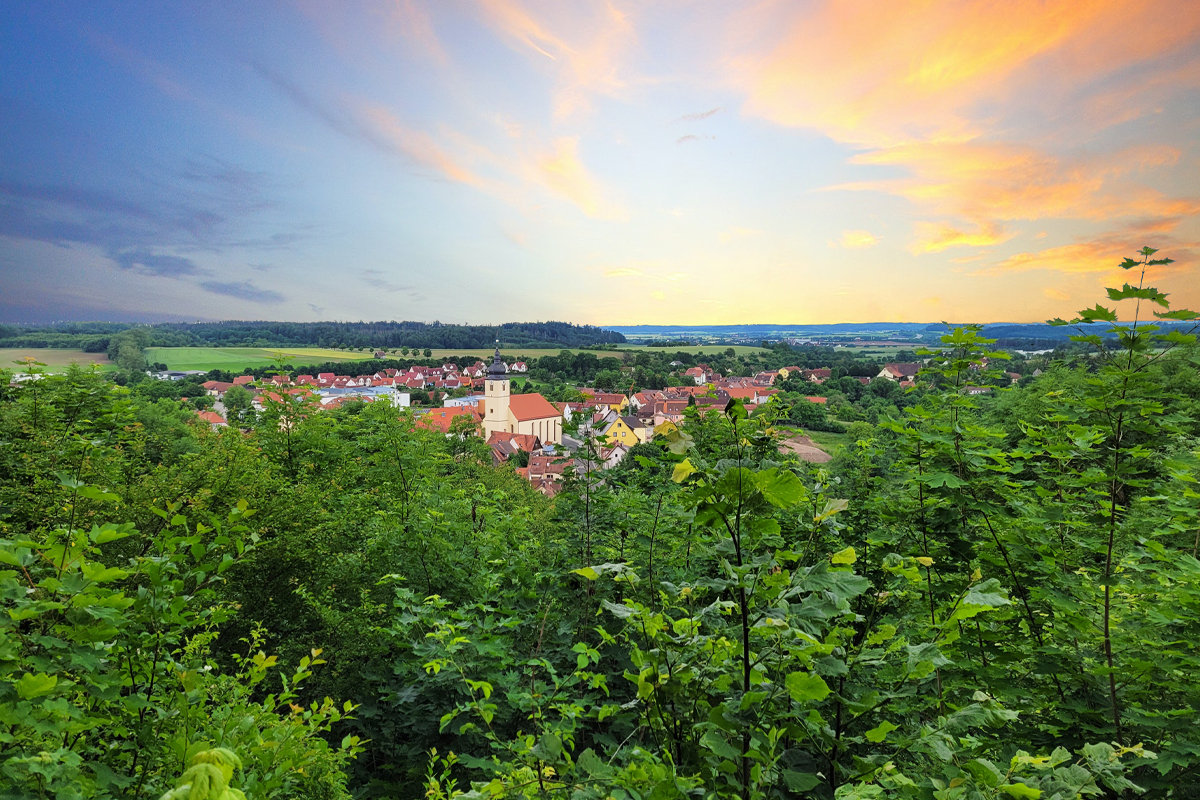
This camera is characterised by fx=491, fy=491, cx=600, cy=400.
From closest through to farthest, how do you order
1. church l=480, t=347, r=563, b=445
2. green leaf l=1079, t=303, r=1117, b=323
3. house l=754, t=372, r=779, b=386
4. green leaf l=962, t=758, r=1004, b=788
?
green leaf l=962, t=758, r=1004, b=788 < green leaf l=1079, t=303, r=1117, b=323 < church l=480, t=347, r=563, b=445 < house l=754, t=372, r=779, b=386

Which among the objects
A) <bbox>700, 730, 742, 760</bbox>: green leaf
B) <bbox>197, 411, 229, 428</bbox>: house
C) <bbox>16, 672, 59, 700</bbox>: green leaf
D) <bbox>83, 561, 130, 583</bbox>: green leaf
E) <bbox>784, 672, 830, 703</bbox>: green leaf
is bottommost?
<bbox>197, 411, 229, 428</bbox>: house

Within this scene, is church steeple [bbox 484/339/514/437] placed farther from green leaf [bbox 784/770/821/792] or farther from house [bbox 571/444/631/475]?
green leaf [bbox 784/770/821/792]

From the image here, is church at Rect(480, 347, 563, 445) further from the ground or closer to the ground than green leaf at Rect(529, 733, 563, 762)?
closer to the ground

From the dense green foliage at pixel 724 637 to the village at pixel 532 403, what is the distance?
1.16 feet

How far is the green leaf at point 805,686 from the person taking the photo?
57.8 inches

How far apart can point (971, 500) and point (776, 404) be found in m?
1.45

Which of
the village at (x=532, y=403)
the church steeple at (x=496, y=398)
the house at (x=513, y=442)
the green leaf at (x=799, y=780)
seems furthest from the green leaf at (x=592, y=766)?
the church steeple at (x=496, y=398)

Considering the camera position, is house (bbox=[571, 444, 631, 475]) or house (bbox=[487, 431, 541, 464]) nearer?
house (bbox=[571, 444, 631, 475])

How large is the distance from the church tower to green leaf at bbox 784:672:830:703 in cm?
6668

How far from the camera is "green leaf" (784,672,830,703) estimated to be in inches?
57.8

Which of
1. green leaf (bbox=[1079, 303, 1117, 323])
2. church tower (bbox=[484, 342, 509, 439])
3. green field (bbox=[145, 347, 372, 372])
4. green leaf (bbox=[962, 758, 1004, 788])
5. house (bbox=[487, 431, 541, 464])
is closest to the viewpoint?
green leaf (bbox=[962, 758, 1004, 788])

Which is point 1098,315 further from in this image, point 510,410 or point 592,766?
point 510,410

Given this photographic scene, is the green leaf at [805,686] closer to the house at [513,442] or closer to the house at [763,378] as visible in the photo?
the house at [513,442]

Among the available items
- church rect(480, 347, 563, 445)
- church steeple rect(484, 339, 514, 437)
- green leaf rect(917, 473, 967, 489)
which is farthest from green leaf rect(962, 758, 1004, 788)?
church steeple rect(484, 339, 514, 437)
